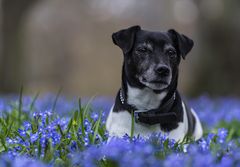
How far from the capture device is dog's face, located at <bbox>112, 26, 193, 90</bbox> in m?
4.95

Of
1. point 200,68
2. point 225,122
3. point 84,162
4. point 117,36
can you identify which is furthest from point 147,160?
point 200,68

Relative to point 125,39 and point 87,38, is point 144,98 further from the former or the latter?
point 87,38

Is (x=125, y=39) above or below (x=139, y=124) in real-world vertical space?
above

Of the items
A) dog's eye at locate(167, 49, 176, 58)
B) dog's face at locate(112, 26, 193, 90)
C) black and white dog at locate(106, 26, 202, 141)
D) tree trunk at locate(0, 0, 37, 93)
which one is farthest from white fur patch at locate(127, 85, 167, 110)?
tree trunk at locate(0, 0, 37, 93)

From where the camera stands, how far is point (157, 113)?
519 cm

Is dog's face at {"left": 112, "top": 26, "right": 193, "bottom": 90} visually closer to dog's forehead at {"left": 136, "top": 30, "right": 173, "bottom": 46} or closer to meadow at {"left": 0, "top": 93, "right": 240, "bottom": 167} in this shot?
dog's forehead at {"left": 136, "top": 30, "right": 173, "bottom": 46}

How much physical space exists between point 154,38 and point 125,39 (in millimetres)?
269

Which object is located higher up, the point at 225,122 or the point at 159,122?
the point at 159,122

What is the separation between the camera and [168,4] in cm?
3112

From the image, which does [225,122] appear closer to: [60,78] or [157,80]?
[157,80]

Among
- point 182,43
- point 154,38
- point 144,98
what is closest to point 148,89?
point 144,98

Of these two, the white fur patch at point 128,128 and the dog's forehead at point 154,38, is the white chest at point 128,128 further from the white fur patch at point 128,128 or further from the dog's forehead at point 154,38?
the dog's forehead at point 154,38

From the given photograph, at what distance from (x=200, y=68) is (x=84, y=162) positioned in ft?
37.0

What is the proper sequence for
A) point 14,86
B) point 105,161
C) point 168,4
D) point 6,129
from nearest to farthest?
point 105,161 < point 6,129 < point 14,86 < point 168,4
